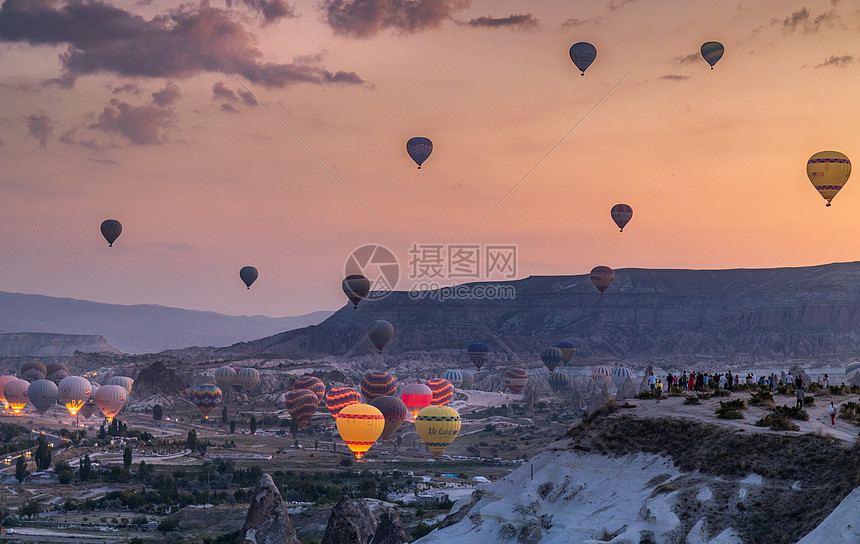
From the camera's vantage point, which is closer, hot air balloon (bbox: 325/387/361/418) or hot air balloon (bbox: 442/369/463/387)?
hot air balloon (bbox: 325/387/361/418)

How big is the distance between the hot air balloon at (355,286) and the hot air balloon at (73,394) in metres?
46.4

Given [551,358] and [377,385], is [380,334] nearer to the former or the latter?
[377,385]

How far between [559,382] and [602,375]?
10773mm

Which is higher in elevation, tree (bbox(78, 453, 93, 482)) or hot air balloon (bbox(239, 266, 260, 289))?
hot air balloon (bbox(239, 266, 260, 289))

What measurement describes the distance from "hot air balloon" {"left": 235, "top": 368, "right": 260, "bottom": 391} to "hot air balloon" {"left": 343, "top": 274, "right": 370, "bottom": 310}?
6033 cm

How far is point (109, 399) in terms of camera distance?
134875mm

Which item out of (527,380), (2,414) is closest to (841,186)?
(527,380)

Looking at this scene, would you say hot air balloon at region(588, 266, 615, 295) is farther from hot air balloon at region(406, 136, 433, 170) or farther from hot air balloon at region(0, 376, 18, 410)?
hot air balloon at region(0, 376, 18, 410)

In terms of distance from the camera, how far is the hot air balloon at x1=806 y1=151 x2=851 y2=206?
75438 mm

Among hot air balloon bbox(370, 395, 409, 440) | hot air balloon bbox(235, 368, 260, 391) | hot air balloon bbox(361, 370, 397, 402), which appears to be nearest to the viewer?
hot air balloon bbox(370, 395, 409, 440)

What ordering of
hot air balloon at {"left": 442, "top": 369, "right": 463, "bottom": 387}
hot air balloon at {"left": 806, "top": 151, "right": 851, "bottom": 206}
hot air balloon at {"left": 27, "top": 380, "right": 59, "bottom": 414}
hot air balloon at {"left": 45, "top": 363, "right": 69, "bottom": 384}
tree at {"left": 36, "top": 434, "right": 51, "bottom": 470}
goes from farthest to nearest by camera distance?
hot air balloon at {"left": 442, "top": 369, "right": 463, "bottom": 387}, hot air balloon at {"left": 45, "top": 363, "right": 69, "bottom": 384}, hot air balloon at {"left": 27, "top": 380, "right": 59, "bottom": 414}, tree at {"left": 36, "top": 434, "right": 51, "bottom": 470}, hot air balloon at {"left": 806, "top": 151, "right": 851, "bottom": 206}

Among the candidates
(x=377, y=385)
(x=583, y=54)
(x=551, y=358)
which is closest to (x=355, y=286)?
(x=377, y=385)

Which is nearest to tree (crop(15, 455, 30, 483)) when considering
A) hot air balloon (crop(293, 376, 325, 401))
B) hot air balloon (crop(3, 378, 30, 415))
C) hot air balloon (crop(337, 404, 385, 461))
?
hot air balloon (crop(337, 404, 385, 461))

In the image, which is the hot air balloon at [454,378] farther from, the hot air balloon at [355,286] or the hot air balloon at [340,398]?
the hot air balloon at [355,286]
